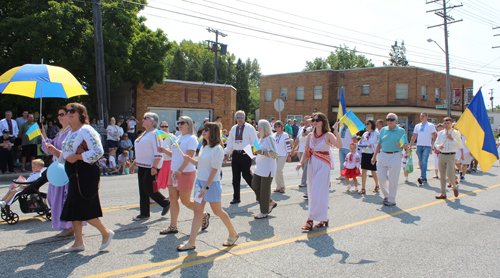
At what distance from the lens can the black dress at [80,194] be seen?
15.0ft

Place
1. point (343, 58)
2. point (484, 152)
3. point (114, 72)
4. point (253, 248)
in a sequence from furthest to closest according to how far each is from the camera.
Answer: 1. point (343, 58)
2. point (114, 72)
3. point (484, 152)
4. point (253, 248)

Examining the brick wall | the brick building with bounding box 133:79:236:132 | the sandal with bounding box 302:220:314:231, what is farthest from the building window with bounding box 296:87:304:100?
the sandal with bounding box 302:220:314:231

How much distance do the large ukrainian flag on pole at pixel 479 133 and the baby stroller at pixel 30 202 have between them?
869cm

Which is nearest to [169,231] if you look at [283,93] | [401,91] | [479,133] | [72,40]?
[479,133]

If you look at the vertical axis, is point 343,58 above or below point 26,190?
above

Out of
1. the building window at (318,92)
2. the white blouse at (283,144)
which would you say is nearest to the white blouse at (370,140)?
the white blouse at (283,144)

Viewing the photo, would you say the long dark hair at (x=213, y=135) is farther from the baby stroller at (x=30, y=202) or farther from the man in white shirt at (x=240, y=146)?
the baby stroller at (x=30, y=202)

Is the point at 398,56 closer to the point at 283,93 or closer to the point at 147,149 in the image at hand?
the point at 283,93

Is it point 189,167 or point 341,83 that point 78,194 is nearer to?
A: point 189,167

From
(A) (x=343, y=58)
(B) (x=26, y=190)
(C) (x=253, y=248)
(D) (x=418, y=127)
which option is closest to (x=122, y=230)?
(B) (x=26, y=190)

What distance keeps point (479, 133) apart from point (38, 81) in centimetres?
910

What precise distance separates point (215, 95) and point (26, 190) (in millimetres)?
21101

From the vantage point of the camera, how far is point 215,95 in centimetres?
2661

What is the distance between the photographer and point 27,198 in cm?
598
